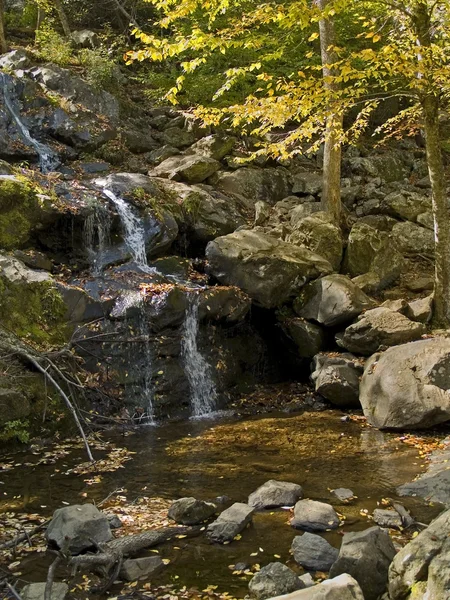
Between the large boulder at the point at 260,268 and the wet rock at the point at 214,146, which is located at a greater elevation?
the wet rock at the point at 214,146

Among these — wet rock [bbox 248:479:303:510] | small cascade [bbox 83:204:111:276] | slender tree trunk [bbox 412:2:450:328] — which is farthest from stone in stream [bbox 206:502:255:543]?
small cascade [bbox 83:204:111:276]

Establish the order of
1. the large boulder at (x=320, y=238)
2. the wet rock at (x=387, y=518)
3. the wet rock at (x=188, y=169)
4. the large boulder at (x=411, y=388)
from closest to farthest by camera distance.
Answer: the wet rock at (x=387, y=518) → the large boulder at (x=411, y=388) → the large boulder at (x=320, y=238) → the wet rock at (x=188, y=169)

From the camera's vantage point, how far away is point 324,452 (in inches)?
302

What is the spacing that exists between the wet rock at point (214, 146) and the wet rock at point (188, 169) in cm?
95

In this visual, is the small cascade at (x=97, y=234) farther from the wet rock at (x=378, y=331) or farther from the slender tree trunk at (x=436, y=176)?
the slender tree trunk at (x=436, y=176)

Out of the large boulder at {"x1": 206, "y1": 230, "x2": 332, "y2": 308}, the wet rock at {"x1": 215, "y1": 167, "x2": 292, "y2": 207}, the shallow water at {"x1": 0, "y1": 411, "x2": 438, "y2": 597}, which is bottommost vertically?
the shallow water at {"x1": 0, "y1": 411, "x2": 438, "y2": 597}

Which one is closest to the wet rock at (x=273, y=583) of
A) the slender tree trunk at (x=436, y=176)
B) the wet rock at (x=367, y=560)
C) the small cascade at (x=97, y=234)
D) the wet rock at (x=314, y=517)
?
Answer: the wet rock at (x=367, y=560)

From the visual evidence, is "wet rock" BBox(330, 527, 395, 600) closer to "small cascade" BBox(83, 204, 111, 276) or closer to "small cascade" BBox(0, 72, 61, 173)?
"small cascade" BBox(83, 204, 111, 276)

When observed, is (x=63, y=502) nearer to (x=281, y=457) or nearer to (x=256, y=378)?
(x=281, y=457)

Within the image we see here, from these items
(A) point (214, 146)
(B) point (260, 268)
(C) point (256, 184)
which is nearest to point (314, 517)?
(B) point (260, 268)

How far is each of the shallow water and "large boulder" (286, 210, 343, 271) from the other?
508 centimetres

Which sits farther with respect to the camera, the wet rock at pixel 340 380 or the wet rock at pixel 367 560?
the wet rock at pixel 340 380

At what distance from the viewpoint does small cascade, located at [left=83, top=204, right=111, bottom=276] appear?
1201 centimetres

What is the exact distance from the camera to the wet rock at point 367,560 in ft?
13.1
